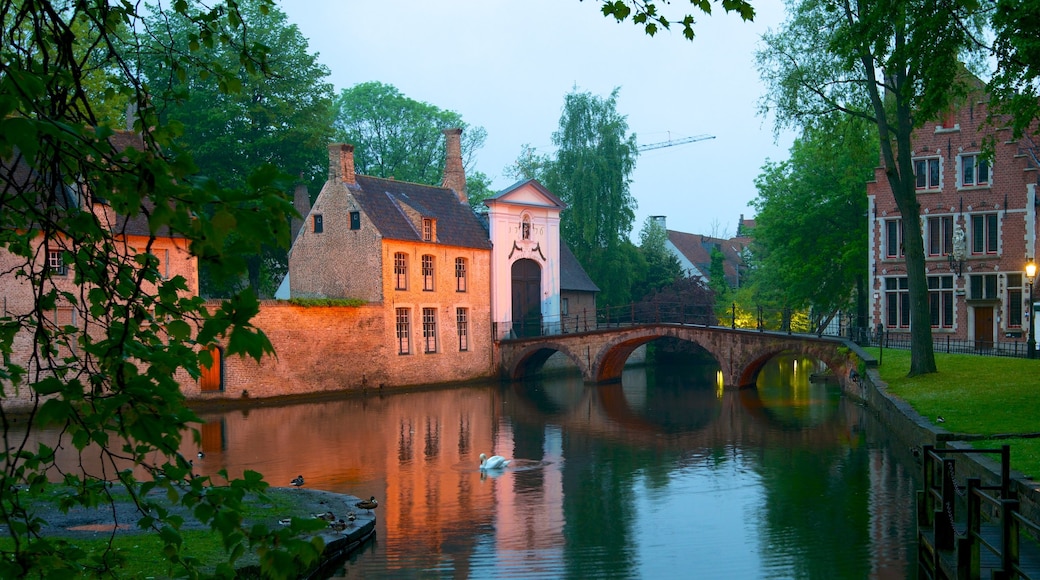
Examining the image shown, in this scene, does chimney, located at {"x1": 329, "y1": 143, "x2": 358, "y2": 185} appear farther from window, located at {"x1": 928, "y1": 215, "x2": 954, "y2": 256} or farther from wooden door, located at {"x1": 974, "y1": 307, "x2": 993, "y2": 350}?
wooden door, located at {"x1": 974, "y1": 307, "x2": 993, "y2": 350}

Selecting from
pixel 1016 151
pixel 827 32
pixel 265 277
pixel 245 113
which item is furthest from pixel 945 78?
pixel 265 277

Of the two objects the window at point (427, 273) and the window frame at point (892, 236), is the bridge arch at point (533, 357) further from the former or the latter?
the window frame at point (892, 236)

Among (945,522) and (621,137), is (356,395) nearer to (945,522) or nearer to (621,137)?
(621,137)

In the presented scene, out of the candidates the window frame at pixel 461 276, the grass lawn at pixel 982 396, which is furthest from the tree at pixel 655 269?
the grass lawn at pixel 982 396

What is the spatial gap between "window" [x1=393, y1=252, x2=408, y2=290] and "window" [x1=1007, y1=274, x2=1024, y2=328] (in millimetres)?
18679

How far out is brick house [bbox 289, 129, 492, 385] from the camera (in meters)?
31.8

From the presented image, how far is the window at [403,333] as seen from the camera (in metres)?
32.5

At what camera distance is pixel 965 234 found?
29.9 metres

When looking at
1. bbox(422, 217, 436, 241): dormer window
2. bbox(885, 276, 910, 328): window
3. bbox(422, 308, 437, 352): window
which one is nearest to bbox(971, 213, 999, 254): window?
bbox(885, 276, 910, 328): window

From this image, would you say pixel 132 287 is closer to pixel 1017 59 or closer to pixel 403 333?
pixel 1017 59

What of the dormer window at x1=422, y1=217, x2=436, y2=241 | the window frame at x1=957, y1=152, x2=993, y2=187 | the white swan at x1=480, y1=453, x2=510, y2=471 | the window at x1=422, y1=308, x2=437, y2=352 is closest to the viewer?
the white swan at x1=480, y1=453, x2=510, y2=471

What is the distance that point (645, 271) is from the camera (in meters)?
44.1

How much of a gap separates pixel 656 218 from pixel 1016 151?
1270 inches

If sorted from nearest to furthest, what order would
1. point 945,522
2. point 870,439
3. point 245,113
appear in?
point 945,522, point 870,439, point 245,113
